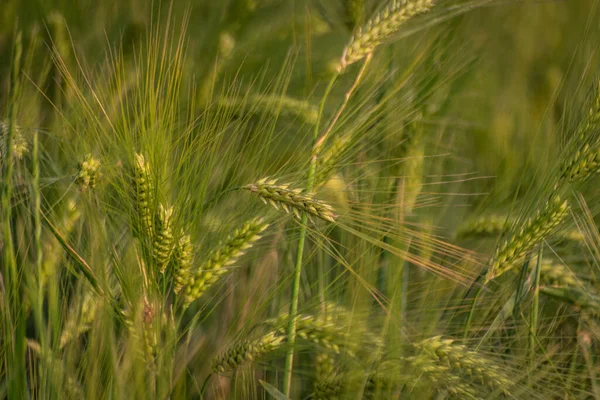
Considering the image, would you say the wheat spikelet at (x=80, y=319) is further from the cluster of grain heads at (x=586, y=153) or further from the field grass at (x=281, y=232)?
the cluster of grain heads at (x=586, y=153)

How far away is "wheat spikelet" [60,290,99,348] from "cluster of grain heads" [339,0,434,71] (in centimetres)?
35

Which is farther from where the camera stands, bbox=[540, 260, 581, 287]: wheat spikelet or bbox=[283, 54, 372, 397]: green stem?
bbox=[540, 260, 581, 287]: wheat spikelet

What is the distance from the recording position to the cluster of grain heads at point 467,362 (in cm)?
66

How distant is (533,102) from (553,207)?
2.28 ft

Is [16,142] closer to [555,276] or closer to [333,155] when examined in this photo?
[333,155]

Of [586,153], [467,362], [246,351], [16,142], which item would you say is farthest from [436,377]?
[16,142]

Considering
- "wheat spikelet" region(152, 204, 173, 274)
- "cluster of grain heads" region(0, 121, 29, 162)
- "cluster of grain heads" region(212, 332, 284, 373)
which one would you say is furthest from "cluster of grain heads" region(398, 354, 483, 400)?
"cluster of grain heads" region(0, 121, 29, 162)

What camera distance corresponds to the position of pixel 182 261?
67 centimetres

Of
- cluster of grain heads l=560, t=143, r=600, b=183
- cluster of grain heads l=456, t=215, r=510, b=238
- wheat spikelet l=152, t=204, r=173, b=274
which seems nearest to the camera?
wheat spikelet l=152, t=204, r=173, b=274

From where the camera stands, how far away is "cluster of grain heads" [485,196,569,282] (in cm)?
75

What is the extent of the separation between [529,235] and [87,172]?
1.39 ft

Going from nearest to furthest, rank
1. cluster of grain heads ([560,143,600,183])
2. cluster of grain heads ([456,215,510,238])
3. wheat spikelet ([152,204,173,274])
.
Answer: wheat spikelet ([152,204,173,274]) → cluster of grain heads ([560,143,600,183]) → cluster of grain heads ([456,215,510,238])

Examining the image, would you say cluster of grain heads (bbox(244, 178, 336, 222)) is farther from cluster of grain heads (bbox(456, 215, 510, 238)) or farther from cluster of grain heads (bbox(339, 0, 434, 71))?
cluster of grain heads (bbox(456, 215, 510, 238))

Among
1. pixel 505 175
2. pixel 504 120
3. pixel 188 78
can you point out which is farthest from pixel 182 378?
pixel 504 120
